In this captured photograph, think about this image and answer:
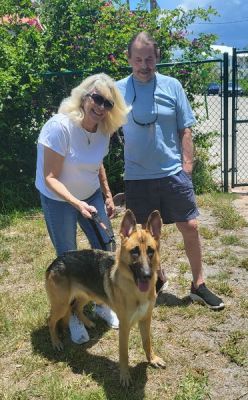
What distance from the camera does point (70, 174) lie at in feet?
11.4


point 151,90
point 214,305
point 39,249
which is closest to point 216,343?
point 214,305

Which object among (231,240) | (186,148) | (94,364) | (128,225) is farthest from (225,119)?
(94,364)

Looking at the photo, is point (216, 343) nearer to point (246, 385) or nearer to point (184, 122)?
point (246, 385)

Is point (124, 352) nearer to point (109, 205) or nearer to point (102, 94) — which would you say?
point (109, 205)

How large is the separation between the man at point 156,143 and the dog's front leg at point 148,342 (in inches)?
35.1

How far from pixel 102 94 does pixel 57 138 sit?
46 centimetres

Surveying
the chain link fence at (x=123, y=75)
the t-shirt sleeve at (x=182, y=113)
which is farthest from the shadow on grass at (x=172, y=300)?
the chain link fence at (x=123, y=75)

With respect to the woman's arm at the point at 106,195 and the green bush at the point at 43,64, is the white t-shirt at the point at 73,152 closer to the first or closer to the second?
the woman's arm at the point at 106,195

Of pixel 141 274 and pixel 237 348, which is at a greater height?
pixel 141 274

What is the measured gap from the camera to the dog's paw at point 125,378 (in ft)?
10.4

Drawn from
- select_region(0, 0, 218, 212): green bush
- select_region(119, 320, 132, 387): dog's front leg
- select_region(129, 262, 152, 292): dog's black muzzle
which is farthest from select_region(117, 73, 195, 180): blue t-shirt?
select_region(0, 0, 218, 212): green bush

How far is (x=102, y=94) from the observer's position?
3.32 m

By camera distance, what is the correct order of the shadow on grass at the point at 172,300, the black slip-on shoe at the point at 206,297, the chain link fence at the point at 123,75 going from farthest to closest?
the chain link fence at the point at 123,75
the shadow on grass at the point at 172,300
the black slip-on shoe at the point at 206,297

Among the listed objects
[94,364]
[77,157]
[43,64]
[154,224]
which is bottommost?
[94,364]
